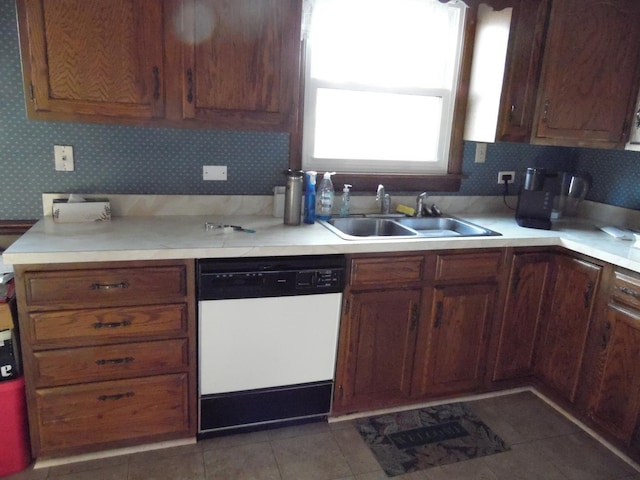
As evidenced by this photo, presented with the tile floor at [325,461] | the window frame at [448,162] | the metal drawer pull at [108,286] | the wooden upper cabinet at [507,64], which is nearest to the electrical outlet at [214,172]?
the window frame at [448,162]

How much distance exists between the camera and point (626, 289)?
2.10m

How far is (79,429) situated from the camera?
194cm

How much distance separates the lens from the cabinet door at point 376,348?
7.20 ft

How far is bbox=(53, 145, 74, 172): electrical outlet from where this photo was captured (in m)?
2.21

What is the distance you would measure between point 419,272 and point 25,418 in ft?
5.79

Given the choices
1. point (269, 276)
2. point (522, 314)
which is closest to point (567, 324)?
point (522, 314)

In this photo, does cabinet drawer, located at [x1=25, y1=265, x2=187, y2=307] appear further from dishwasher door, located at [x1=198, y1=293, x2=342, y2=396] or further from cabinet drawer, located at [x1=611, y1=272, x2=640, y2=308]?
Result: cabinet drawer, located at [x1=611, y1=272, x2=640, y2=308]

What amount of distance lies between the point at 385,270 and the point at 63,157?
1.57m

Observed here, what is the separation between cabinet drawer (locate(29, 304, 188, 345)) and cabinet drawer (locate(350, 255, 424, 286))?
754mm

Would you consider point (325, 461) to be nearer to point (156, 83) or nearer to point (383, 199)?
point (383, 199)

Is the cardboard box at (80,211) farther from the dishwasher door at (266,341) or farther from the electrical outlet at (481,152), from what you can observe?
the electrical outlet at (481,152)

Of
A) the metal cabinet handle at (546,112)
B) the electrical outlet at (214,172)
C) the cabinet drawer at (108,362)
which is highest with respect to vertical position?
the metal cabinet handle at (546,112)

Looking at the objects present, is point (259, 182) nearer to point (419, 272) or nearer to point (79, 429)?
point (419, 272)

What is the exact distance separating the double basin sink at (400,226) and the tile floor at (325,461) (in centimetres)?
98
